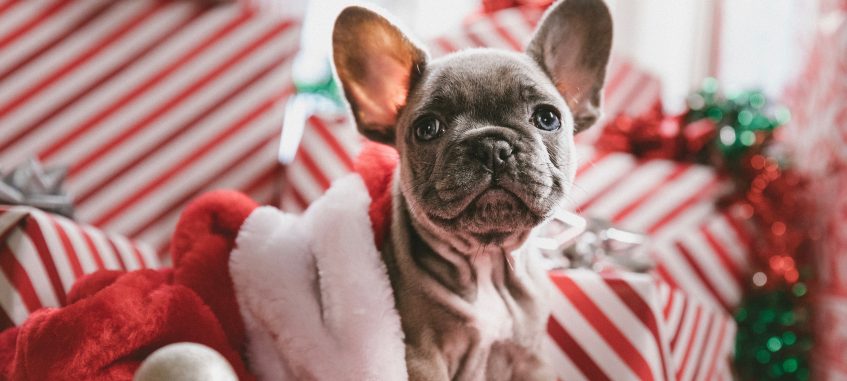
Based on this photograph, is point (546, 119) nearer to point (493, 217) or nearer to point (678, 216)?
point (493, 217)

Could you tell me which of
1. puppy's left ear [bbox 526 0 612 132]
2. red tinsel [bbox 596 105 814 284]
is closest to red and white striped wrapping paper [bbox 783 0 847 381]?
red tinsel [bbox 596 105 814 284]

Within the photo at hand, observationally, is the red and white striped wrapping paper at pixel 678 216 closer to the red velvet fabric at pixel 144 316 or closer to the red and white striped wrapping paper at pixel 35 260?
the red velvet fabric at pixel 144 316

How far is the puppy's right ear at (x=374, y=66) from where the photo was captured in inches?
31.5

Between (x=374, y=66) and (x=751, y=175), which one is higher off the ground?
(x=374, y=66)

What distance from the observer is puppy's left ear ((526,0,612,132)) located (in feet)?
2.68

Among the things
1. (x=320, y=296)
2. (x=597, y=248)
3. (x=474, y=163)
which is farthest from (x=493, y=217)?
(x=597, y=248)

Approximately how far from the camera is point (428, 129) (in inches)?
29.9

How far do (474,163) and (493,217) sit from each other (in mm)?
61

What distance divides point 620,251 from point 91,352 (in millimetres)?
943

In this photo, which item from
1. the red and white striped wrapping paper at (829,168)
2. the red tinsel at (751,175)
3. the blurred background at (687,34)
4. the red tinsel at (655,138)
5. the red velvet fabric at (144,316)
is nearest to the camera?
the red velvet fabric at (144,316)

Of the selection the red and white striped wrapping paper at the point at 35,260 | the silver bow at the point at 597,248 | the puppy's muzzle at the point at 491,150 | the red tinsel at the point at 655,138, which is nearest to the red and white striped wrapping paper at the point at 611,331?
the silver bow at the point at 597,248

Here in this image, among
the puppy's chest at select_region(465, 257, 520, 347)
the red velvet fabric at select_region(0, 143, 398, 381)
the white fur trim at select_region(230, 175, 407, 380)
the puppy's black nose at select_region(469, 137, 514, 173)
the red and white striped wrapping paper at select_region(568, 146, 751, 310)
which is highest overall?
the puppy's black nose at select_region(469, 137, 514, 173)

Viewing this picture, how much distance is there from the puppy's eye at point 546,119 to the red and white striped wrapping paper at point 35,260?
2.32 ft

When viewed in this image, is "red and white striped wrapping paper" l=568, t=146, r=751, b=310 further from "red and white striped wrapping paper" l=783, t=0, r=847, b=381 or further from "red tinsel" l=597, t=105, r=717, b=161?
"red and white striped wrapping paper" l=783, t=0, r=847, b=381
